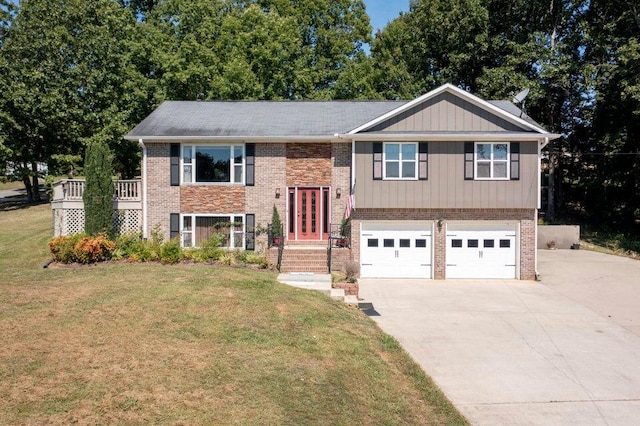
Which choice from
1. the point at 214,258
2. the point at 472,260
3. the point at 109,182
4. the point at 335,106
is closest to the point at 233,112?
the point at 335,106

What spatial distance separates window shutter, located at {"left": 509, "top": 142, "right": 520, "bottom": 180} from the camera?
1694 centimetres

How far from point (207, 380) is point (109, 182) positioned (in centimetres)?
1300

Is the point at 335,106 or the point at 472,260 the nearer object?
the point at 472,260

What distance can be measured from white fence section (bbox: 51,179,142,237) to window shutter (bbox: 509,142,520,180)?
47.2 ft

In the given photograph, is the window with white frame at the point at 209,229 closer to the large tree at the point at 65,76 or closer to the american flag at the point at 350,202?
the american flag at the point at 350,202

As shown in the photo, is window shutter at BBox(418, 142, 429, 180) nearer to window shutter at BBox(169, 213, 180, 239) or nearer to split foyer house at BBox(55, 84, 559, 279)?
split foyer house at BBox(55, 84, 559, 279)

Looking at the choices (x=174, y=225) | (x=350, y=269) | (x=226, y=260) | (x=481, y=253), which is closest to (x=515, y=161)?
(x=481, y=253)

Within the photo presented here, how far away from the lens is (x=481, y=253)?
17.4 m

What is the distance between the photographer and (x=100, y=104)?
92.0ft

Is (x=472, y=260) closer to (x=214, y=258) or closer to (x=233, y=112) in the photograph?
(x=214, y=258)

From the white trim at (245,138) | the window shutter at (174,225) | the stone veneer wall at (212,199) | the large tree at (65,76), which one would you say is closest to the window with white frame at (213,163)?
the stone veneer wall at (212,199)

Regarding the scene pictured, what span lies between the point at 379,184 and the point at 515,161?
16.6ft

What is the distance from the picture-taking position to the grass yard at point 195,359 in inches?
242

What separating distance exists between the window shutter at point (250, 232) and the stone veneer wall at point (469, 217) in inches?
152
